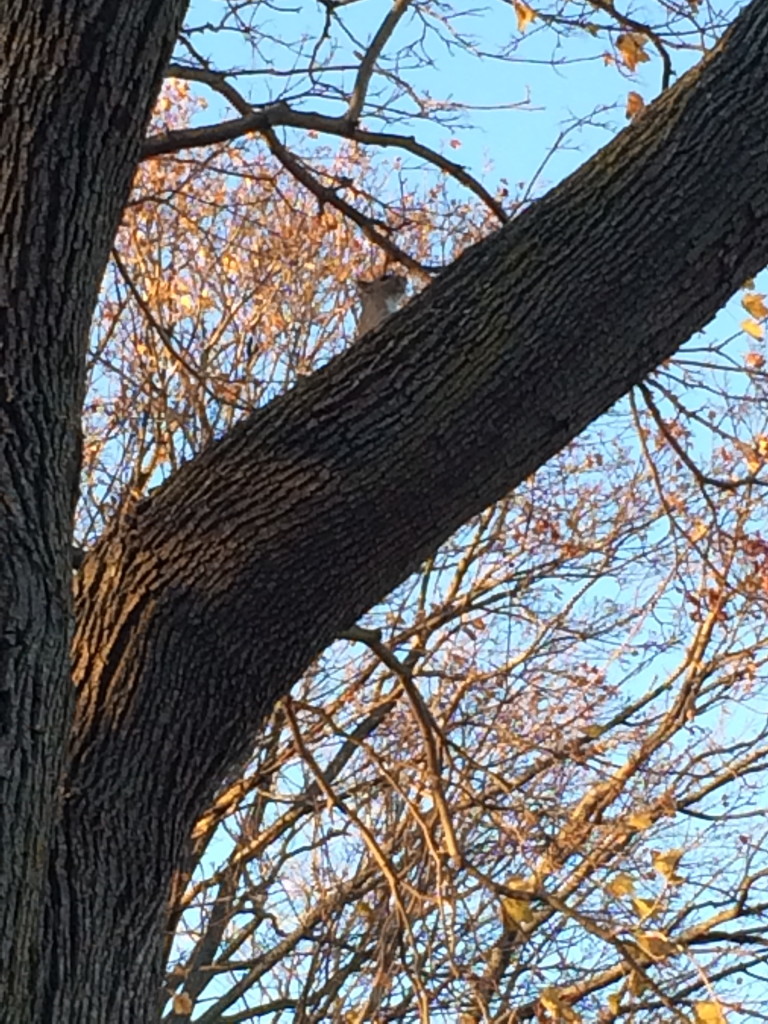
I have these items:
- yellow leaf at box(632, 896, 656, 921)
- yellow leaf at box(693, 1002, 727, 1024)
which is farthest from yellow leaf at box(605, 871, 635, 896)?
yellow leaf at box(693, 1002, 727, 1024)

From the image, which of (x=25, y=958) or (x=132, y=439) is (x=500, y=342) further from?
(x=132, y=439)

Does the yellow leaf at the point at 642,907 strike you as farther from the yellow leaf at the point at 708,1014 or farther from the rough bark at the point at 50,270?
the rough bark at the point at 50,270

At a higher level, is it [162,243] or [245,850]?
[162,243]

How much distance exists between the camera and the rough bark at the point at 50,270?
1.61m

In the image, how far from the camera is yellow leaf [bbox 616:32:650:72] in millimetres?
3211

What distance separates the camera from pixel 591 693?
6.31 m

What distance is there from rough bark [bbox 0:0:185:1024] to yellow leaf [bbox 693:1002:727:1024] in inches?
52.3

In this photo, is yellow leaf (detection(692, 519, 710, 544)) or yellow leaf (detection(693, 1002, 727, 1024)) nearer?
yellow leaf (detection(693, 1002, 727, 1024))

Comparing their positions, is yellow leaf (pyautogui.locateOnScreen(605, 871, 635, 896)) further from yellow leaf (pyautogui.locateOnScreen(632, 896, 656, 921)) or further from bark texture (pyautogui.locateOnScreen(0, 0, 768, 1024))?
bark texture (pyautogui.locateOnScreen(0, 0, 768, 1024))

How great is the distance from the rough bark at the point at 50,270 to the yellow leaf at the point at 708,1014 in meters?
1.33

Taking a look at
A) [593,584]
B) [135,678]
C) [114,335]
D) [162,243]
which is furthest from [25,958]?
[593,584]

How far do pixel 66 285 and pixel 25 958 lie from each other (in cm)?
87

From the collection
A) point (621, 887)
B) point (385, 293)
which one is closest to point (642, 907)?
point (621, 887)

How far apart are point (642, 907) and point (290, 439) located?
1.40 meters
